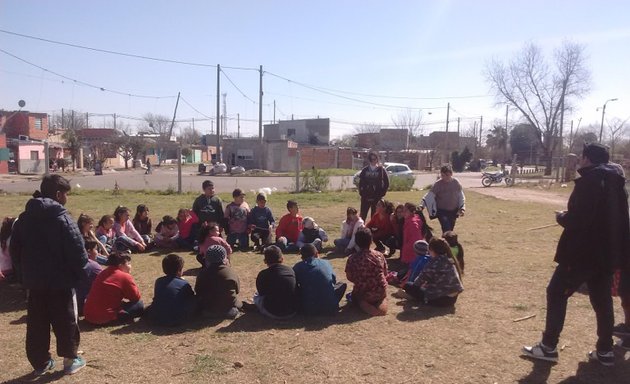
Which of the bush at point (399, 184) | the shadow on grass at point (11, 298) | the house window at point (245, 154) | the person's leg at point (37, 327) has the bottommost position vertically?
the shadow on grass at point (11, 298)

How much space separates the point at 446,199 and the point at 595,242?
4.46 m

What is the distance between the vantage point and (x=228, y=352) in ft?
14.9

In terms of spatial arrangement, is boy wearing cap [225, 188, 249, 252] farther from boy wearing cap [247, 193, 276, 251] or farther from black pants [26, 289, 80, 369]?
black pants [26, 289, 80, 369]

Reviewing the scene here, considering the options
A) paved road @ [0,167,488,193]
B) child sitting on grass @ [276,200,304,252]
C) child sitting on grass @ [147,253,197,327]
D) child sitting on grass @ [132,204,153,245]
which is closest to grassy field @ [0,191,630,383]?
child sitting on grass @ [147,253,197,327]

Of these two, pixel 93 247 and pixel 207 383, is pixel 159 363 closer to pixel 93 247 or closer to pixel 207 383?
pixel 207 383

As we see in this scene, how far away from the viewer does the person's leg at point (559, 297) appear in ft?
13.4

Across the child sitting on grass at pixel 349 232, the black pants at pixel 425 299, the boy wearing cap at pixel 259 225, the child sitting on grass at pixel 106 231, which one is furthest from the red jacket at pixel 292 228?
the black pants at pixel 425 299

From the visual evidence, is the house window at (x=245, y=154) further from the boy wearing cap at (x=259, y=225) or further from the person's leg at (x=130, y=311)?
the person's leg at (x=130, y=311)

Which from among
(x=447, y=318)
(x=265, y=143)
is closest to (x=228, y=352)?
(x=447, y=318)

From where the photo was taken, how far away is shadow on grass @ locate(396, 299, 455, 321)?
553cm

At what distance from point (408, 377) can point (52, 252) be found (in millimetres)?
3092

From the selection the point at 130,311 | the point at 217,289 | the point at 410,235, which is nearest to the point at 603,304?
the point at 410,235

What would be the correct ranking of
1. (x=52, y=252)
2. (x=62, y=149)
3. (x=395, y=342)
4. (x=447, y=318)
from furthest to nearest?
(x=62, y=149), (x=447, y=318), (x=395, y=342), (x=52, y=252)

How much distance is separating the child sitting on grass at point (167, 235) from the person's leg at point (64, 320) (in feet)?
17.4
